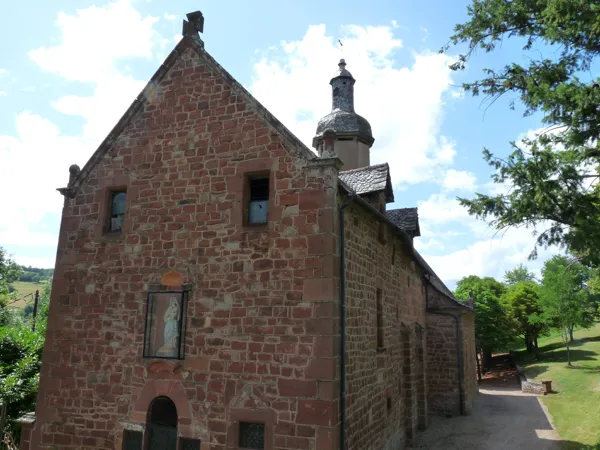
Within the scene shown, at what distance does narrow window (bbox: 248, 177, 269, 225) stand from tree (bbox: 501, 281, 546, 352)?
118ft

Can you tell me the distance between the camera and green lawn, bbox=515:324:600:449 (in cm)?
1399

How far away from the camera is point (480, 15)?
1079 cm

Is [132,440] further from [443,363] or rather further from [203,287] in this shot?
[443,363]

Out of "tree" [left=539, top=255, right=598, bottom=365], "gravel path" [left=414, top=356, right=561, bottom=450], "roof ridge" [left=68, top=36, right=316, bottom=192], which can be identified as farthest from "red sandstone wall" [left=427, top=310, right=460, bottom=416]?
"tree" [left=539, top=255, right=598, bottom=365]

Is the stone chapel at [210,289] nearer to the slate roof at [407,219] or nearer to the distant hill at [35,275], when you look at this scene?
the slate roof at [407,219]

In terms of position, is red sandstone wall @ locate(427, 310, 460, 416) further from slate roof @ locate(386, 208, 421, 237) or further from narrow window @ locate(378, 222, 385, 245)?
narrow window @ locate(378, 222, 385, 245)

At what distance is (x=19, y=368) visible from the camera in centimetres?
1342

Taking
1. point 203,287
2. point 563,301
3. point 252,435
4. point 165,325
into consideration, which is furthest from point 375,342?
point 563,301

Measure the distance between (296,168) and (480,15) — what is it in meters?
6.39

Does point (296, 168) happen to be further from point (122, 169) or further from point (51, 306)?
point (51, 306)

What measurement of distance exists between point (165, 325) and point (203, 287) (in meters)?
1.17

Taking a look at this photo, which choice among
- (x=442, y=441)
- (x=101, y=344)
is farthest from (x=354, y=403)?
(x=442, y=441)

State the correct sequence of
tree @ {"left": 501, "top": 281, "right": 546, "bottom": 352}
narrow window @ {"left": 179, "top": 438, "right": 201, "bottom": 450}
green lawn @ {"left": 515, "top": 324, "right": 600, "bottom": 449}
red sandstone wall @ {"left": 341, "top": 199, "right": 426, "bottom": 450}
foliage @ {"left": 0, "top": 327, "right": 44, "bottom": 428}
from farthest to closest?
tree @ {"left": 501, "top": 281, "right": 546, "bottom": 352}, green lawn @ {"left": 515, "top": 324, "right": 600, "bottom": 449}, foliage @ {"left": 0, "top": 327, "right": 44, "bottom": 428}, red sandstone wall @ {"left": 341, "top": 199, "right": 426, "bottom": 450}, narrow window @ {"left": 179, "top": 438, "right": 201, "bottom": 450}

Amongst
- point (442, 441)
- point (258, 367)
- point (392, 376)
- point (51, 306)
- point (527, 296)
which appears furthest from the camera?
point (527, 296)
